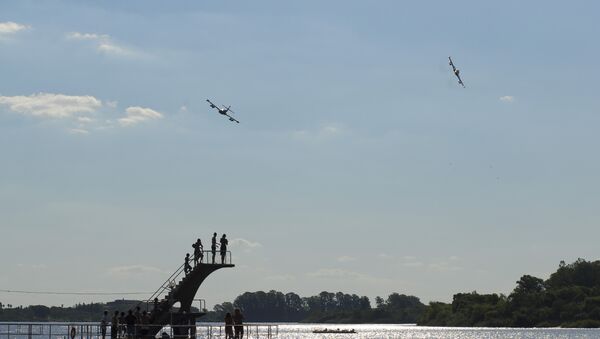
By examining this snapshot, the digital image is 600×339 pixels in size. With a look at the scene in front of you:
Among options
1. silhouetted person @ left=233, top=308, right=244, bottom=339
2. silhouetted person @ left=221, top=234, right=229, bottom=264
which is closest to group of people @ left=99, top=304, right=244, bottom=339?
silhouetted person @ left=233, top=308, right=244, bottom=339

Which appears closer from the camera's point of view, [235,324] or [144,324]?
[235,324]

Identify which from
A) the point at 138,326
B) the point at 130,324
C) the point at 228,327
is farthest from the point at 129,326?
the point at 228,327

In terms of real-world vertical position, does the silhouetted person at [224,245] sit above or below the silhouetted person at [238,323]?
above

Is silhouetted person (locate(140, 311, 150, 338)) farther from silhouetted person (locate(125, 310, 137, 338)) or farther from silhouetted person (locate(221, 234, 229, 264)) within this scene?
silhouetted person (locate(221, 234, 229, 264))

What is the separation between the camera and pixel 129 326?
56.0 m

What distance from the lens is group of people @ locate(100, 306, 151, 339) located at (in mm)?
56094

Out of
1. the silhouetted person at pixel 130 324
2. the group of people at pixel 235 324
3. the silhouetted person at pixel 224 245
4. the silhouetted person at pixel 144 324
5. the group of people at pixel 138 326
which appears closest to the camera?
the group of people at pixel 235 324

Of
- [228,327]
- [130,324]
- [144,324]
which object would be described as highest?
[144,324]

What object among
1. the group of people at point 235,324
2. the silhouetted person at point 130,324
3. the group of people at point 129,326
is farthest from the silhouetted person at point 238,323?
the silhouetted person at point 130,324

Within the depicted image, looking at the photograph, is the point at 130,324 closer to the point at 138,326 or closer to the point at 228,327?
the point at 138,326

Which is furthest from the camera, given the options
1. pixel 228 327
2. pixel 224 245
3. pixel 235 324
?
pixel 224 245

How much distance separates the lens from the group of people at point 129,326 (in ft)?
184

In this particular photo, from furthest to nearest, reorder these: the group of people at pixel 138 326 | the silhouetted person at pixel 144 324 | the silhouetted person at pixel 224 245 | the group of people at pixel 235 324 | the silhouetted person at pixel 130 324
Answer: the silhouetted person at pixel 224 245, the silhouetted person at pixel 144 324, the silhouetted person at pixel 130 324, the group of people at pixel 138 326, the group of people at pixel 235 324

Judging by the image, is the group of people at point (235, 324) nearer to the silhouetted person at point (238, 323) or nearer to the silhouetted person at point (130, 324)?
the silhouetted person at point (238, 323)
